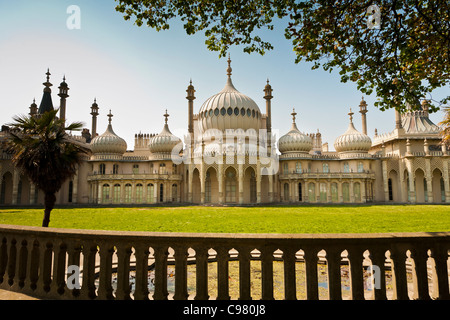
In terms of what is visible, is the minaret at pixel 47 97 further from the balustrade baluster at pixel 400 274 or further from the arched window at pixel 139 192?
the balustrade baluster at pixel 400 274

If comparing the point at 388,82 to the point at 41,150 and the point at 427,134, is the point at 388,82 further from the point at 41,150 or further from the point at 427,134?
the point at 427,134

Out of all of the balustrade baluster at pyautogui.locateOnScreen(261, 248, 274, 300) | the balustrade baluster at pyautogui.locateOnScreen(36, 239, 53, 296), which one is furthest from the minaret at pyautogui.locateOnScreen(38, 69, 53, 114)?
the balustrade baluster at pyautogui.locateOnScreen(261, 248, 274, 300)

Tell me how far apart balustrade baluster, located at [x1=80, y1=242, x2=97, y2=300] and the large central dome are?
1567 inches

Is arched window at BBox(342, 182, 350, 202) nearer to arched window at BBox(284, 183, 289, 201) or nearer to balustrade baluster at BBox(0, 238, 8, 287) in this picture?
arched window at BBox(284, 183, 289, 201)

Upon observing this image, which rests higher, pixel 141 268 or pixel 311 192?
pixel 311 192

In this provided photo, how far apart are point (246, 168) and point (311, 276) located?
1383 inches

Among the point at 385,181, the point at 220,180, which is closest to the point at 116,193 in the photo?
the point at 220,180

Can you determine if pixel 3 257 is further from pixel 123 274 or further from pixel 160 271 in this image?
pixel 160 271

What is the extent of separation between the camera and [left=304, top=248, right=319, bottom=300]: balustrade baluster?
13.3ft

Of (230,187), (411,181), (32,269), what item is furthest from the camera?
(230,187)

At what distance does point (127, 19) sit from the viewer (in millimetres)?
7895

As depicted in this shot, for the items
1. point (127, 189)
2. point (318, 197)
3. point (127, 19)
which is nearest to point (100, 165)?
point (127, 189)

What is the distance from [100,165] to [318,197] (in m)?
34.0

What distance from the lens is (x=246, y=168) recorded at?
39.2 m
